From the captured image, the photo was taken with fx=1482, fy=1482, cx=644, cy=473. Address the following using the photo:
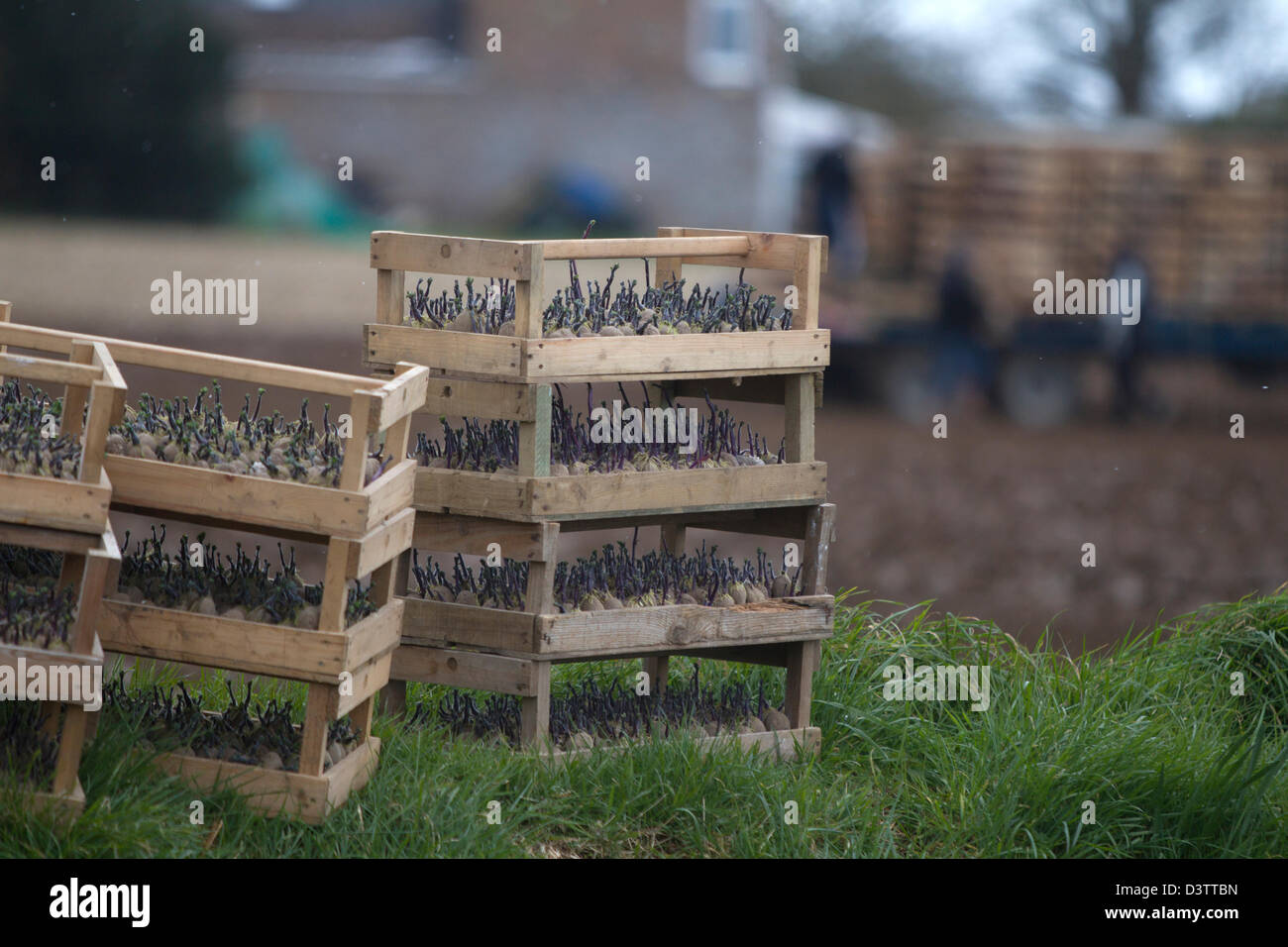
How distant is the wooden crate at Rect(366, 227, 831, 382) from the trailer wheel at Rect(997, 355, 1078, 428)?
45.2 feet

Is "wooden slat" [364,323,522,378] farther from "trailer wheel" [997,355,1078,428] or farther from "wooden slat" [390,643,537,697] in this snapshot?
"trailer wheel" [997,355,1078,428]

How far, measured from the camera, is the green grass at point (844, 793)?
4.14 metres

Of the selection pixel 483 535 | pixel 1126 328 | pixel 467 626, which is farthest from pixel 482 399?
pixel 1126 328

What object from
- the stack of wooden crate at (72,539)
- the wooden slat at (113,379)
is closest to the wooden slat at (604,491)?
the wooden slat at (113,379)

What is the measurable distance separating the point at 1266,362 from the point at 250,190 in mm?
20592

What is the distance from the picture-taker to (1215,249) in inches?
733

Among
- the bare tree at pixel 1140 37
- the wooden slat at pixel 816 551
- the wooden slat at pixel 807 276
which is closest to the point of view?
the wooden slat at pixel 807 276

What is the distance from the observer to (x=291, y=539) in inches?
167

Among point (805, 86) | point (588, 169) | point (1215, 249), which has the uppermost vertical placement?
point (805, 86)

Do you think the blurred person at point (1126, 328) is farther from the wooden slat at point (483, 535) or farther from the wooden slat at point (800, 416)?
the wooden slat at point (483, 535)

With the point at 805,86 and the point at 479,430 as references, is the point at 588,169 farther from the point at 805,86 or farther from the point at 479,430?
the point at 479,430

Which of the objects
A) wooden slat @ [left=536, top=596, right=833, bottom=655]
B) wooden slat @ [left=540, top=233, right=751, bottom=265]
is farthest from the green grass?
wooden slat @ [left=540, top=233, right=751, bottom=265]

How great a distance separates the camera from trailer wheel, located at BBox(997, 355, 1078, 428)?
60.3ft
